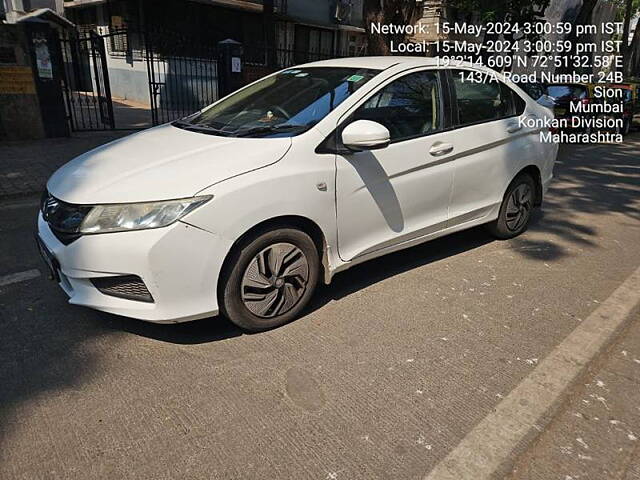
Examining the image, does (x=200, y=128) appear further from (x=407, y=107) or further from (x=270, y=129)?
(x=407, y=107)

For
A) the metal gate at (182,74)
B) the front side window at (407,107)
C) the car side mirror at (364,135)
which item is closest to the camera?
the car side mirror at (364,135)

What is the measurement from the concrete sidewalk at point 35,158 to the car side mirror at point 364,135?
4725 millimetres

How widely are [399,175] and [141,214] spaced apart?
177 centimetres

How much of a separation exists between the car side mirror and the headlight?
97 centimetres

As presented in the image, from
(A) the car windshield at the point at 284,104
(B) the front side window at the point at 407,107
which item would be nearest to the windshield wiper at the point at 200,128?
(A) the car windshield at the point at 284,104

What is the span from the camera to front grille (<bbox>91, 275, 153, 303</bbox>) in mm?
2652

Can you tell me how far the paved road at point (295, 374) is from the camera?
7.01ft

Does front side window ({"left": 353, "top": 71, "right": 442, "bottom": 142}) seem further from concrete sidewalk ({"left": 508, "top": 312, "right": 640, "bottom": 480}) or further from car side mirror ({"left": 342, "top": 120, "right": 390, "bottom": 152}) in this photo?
concrete sidewalk ({"left": 508, "top": 312, "right": 640, "bottom": 480})

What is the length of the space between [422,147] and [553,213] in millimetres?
3126

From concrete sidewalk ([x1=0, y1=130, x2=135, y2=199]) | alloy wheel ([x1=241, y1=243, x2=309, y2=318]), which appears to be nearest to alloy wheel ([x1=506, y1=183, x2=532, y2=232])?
alloy wheel ([x1=241, y1=243, x2=309, y2=318])

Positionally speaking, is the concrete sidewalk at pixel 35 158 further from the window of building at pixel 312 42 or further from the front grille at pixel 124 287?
the window of building at pixel 312 42

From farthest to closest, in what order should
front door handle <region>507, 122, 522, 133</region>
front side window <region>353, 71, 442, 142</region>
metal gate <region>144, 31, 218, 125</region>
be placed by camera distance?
1. metal gate <region>144, 31, 218, 125</region>
2. front door handle <region>507, 122, 522, 133</region>
3. front side window <region>353, 71, 442, 142</region>

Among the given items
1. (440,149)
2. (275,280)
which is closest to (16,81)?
(275,280)

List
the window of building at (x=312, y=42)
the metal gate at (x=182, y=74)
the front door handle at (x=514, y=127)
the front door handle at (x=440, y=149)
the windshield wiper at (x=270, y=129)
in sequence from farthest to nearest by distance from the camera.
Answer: the window of building at (x=312, y=42) → the metal gate at (x=182, y=74) → the front door handle at (x=514, y=127) → the front door handle at (x=440, y=149) → the windshield wiper at (x=270, y=129)
